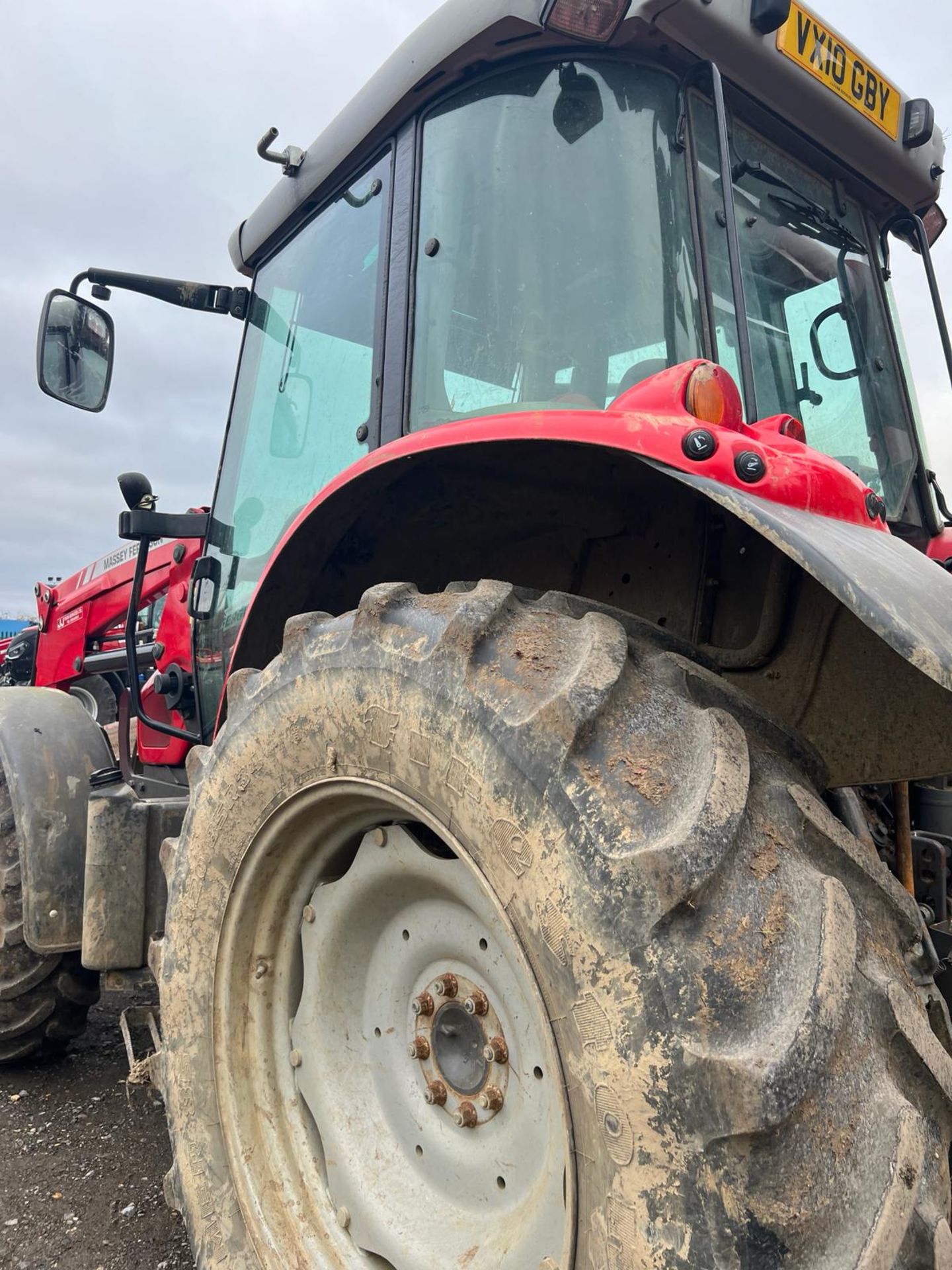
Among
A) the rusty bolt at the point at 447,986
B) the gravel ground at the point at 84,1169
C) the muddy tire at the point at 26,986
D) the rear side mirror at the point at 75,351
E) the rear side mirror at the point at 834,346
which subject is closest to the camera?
the rusty bolt at the point at 447,986

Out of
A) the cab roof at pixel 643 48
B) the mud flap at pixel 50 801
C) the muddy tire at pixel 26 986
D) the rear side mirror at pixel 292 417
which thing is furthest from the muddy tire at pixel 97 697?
the cab roof at pixel 643 48

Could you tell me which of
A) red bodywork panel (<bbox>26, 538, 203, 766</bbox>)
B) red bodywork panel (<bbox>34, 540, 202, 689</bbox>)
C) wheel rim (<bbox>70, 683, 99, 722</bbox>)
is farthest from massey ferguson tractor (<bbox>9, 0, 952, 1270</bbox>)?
wheel rim (<bbox>70, 683, 99, 722</bbox>)

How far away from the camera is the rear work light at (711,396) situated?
1308 millimetres

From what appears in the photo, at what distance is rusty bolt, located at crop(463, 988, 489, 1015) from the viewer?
1.36 m

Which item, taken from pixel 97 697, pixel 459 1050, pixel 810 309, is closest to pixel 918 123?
pixel 810 309

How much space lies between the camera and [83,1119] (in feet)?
8.50

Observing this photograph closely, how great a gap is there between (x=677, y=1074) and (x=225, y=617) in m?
2.05

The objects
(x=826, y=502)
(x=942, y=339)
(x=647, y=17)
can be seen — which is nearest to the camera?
(x=826, y=502)

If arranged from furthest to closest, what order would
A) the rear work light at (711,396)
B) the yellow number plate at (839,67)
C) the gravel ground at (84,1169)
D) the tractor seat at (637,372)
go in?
the gravel ground at (84,1169), the yellow number plate at (839,67), the tractor seat at (637,372), the rear work light at (711,396)

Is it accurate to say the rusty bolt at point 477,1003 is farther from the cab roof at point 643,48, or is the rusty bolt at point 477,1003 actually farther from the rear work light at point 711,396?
the cab roof at point 643,48

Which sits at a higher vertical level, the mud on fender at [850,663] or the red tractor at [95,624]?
the red tractor at [95,624]

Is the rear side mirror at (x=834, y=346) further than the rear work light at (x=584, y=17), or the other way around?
the rear side mirror at (x=834, y=346)

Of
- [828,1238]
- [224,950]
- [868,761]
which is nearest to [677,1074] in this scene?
[828,1238]

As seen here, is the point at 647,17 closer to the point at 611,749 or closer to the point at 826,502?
the point at 826,502
